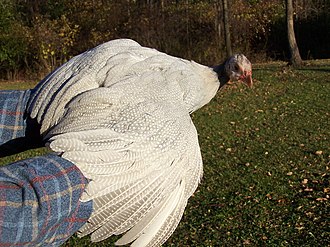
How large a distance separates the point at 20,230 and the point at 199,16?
1787 centimetres

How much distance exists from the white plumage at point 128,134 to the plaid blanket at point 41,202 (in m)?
0.04

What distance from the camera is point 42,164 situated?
1.14 metres

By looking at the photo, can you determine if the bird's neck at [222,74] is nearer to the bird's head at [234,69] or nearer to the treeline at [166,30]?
the bird's head at [234,69]

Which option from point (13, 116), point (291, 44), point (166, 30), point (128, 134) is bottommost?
point (166, 30)

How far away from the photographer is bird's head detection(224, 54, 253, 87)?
1.75 meters

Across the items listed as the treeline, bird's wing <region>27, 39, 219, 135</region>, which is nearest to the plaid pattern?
bird's wing <region>27, 39, 219, 135</region>

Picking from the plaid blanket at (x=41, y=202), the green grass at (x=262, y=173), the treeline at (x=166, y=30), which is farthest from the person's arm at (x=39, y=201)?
the treeline at (x=166, y=30)

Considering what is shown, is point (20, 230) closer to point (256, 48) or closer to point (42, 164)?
point (42, 164)

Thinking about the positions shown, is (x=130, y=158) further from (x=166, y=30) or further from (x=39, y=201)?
(x=166, y=30)

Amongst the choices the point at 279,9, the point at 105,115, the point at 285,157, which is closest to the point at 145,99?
the point at 105,115

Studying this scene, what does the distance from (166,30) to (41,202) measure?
17436 millimetres

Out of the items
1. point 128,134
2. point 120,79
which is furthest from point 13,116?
point 128,134

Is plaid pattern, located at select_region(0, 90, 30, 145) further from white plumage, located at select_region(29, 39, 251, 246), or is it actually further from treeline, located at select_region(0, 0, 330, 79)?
treeline, located at select_region(0, 0, 330, 79)

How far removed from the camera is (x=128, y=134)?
1.26 m
